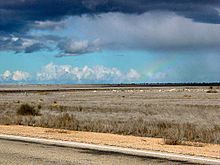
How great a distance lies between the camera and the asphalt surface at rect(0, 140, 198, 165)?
448 inches

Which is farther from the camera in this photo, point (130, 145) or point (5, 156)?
point (130, 145)

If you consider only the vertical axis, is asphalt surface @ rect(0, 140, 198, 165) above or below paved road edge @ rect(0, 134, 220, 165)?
below

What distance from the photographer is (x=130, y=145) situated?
15.0 meters

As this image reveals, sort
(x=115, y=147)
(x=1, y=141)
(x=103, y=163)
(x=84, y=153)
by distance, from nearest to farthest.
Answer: (x=103, y=163)
(x=84, y=153)
(x=115, y=147)
(x=1, y=141)

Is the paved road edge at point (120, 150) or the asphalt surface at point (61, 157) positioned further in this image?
the paved road edge at point (120, 150)

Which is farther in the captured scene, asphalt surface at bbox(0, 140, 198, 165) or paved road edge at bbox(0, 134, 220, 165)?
paved road edge at bbox(0, 134, 220, 165)

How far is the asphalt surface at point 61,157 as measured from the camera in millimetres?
11391

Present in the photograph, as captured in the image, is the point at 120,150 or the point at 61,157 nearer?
Answer: the point at 61,157

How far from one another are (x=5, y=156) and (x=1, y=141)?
3564 mm

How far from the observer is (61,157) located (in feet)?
39.8

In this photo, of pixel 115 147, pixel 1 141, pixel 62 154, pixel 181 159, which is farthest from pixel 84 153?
pixel 1 141

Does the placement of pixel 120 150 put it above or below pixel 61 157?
above

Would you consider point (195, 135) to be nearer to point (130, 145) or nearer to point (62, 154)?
point (130, 145)

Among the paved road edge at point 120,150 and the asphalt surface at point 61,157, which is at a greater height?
the paved road edge at point 120,150
